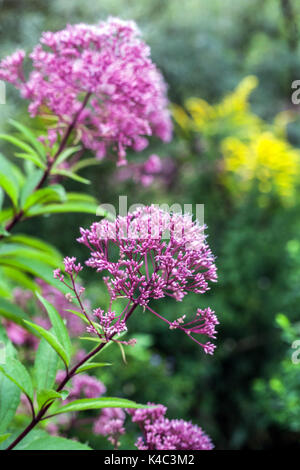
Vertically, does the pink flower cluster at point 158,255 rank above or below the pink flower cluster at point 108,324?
above

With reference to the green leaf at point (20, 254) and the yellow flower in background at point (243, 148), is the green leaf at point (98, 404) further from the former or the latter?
the yellow flower in background at point (243, 148)

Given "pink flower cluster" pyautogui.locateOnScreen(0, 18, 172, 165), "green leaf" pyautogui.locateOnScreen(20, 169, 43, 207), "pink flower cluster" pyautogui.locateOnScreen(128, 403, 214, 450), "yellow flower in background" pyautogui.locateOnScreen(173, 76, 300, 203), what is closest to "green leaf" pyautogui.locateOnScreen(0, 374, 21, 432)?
"pink flower cluster" pyautogui.locateOnScreen(128, 403, 214, 450)

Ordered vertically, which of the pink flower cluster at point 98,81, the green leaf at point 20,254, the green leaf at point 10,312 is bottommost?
the green leaf at point 10,312

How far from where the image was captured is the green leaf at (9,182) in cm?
105

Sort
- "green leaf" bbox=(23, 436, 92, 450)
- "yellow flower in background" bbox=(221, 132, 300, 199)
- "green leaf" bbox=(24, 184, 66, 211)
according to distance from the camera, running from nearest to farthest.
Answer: "green leaf" bbox=(23, 436, 92, 450) → "green leaf" bbox=(24, 184, 66, 211) → "yellow flower in background" bbox=(221, 132, 300, 199)

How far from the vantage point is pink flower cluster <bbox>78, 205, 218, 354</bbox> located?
65 cm

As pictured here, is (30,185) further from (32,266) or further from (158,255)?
(158,255)

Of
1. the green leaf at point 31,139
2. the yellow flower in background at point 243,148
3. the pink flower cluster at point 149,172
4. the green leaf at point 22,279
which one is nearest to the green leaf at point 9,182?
the green leaf at point 31,139

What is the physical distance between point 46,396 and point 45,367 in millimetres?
106

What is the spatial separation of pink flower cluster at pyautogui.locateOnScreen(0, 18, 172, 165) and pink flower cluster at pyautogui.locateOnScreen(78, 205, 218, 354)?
1.47 feet

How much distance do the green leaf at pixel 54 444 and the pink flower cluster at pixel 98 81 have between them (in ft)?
2.17

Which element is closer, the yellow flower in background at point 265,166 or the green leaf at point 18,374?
the green leaf at point 18,374

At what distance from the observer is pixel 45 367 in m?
0.77

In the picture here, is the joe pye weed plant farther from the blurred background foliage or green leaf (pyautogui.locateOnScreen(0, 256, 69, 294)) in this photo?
the blurred background foliage
